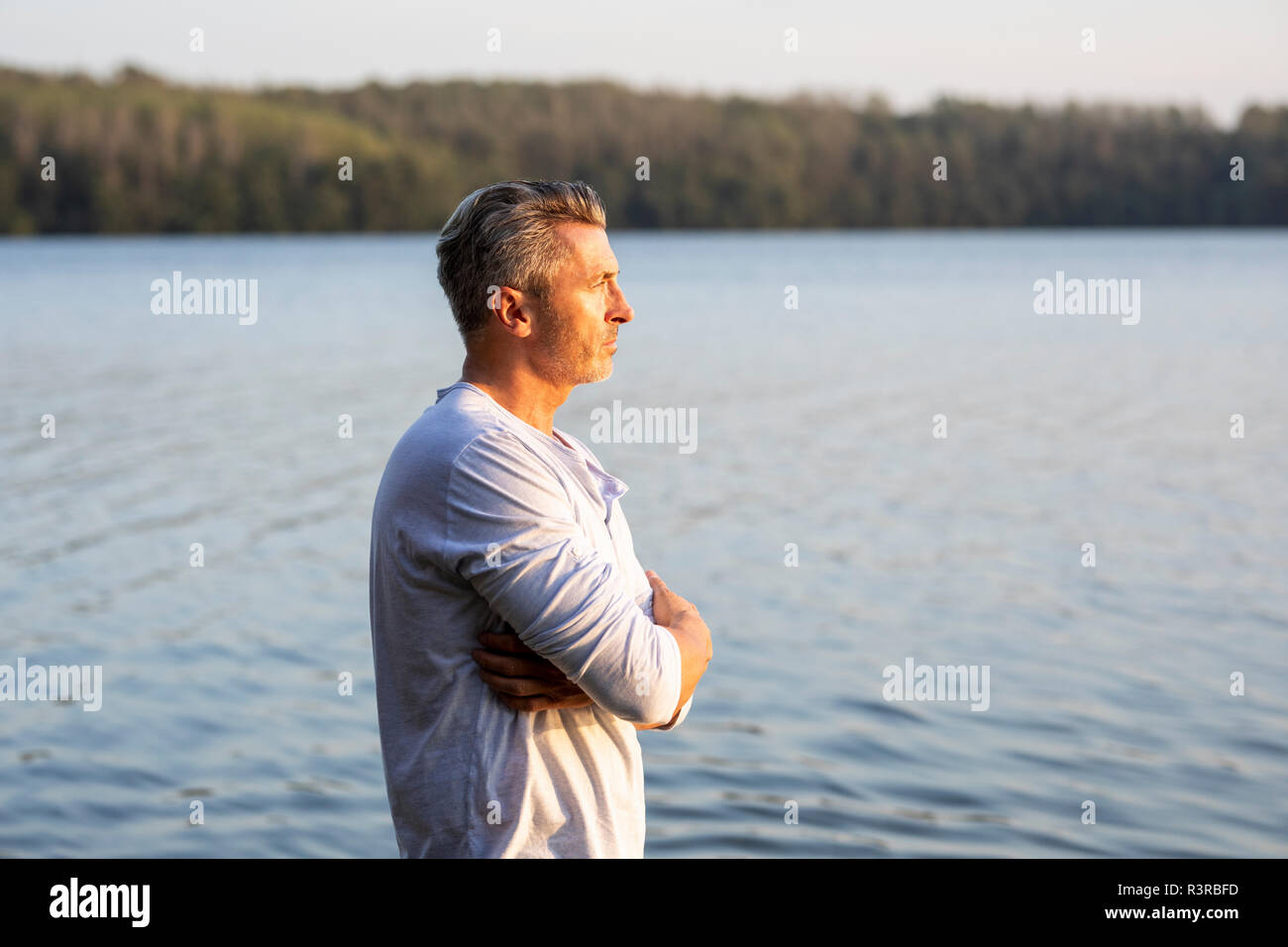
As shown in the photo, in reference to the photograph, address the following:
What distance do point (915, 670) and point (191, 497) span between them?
8269mm

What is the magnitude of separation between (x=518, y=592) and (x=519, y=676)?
6.2 inches

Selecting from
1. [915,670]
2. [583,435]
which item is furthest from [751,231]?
[915,670]

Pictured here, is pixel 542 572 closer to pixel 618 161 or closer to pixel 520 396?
pixel 520 396

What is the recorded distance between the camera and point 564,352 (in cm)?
256

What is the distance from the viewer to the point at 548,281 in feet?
8.27

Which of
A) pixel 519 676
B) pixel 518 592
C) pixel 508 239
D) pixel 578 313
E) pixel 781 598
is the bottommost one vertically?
pixel 781 598

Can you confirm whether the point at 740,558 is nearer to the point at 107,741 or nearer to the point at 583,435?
the point at 107,741

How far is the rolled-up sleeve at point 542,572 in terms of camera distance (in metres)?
2.28

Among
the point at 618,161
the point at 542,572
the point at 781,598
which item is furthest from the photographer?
the point at 618,161

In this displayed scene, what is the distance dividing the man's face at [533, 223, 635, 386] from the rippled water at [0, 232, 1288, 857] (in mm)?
4100

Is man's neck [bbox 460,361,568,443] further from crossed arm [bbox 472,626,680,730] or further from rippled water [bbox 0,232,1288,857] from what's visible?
rippled water [bbox 0,232,1288,857]

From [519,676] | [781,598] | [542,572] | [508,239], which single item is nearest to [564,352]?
[508,239]

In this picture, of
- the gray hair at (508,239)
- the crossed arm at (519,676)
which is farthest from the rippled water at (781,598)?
the gray hair at (508,239)
